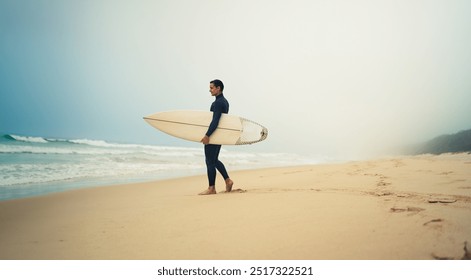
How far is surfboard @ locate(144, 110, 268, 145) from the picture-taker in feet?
11.7

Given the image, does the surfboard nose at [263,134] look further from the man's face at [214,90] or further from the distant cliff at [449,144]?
the distant cliff at [449,144]

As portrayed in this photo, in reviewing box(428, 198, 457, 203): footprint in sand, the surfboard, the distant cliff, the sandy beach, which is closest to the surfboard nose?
the surfboard

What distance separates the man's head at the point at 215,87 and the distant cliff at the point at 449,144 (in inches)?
320

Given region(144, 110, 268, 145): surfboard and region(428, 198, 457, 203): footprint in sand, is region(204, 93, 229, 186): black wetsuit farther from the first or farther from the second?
region(428, 198, 457, 203): footprint in sand

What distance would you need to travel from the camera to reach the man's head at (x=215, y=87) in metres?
3.15

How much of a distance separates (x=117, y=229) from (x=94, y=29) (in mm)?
3487

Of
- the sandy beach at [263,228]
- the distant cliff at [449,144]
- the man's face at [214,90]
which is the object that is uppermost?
the man's face at [214,90]

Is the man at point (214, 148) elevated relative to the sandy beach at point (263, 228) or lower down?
elevated

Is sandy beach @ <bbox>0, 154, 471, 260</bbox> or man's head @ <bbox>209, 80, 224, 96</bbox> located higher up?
man's head @ <bbox>209, 80, 224, 96</bbox>

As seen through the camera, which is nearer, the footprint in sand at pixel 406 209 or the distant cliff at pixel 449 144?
the footprint in sand at pixel 406 209

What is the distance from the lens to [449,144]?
29.6 ft

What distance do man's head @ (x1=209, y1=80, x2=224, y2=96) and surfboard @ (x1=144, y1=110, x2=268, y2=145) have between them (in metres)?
0.43

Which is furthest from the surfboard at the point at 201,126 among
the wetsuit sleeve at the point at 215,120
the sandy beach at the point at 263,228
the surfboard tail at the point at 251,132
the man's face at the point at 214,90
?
the sandy beach at the point at 263,228

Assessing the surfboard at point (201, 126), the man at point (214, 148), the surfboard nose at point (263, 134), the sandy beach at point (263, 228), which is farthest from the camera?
the surfboard nose at point (263, 134)
